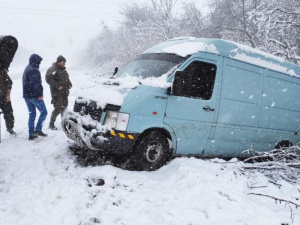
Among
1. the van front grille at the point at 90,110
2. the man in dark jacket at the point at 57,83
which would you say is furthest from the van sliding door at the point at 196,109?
the man in dark jacket at the point at 57,83

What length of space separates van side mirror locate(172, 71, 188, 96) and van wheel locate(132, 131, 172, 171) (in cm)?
80

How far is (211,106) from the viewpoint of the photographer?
5.08 meters

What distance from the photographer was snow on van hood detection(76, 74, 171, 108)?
14.1ft

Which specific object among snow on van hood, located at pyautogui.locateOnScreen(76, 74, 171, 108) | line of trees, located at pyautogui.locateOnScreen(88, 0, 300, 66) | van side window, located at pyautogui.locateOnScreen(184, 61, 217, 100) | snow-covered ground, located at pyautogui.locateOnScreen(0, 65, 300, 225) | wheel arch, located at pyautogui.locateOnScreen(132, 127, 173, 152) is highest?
line of trees, located at pyautogui.locateOnScreen(88, 0, 300, 66)

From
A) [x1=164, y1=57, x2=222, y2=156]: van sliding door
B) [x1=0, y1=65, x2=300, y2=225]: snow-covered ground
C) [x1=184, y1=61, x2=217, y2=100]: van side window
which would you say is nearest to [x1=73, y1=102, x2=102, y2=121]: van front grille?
[x1=0, y1=65, x2=300, y2=225]: snow-covered ground

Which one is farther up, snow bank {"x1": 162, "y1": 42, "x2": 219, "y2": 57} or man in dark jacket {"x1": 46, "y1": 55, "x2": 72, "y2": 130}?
snow bank {"x1": 162, "y1": 42, "x2": 219, "y2": 57}

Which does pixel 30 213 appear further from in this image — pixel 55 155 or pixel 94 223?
pixel 55 155

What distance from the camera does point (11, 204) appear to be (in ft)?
10.3

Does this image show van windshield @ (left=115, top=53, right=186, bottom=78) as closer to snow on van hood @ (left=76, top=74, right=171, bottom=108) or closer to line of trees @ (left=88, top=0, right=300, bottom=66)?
snow on van hood @ (left=76, top=74, right=171, bottom=108)

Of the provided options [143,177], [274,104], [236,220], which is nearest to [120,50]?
[274,104]

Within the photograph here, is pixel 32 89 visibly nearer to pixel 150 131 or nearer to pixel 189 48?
pixel 150 131

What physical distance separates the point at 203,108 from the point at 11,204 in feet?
11.4

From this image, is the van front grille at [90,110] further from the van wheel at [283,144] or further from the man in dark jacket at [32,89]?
the van wheel at [283,144]

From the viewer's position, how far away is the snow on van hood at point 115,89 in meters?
4.29
